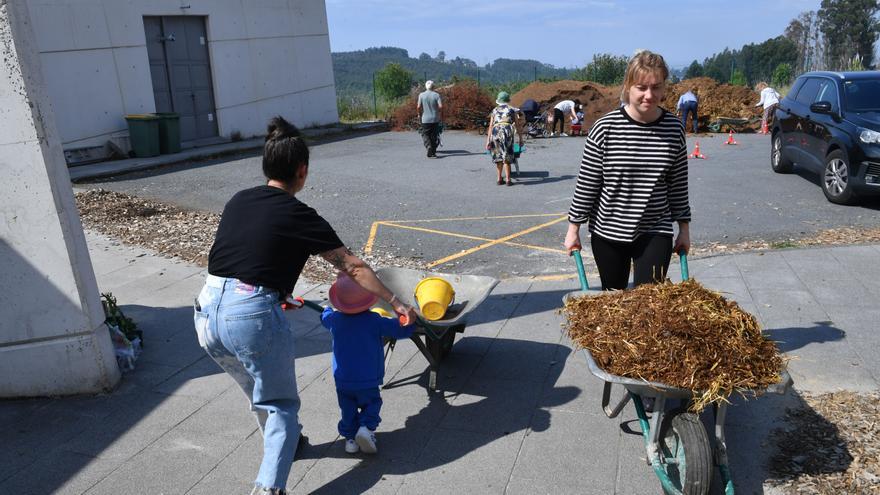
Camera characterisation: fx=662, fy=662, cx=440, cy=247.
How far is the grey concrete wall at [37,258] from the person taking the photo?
12.7ft

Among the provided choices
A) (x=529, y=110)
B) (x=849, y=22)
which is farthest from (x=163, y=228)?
(x=849, y=22)

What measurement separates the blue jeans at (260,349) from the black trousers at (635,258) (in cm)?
186

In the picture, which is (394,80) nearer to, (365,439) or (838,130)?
(838,130)

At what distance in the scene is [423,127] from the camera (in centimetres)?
1594

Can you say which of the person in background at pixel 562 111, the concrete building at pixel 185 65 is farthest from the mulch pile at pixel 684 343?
the person in background at pixel 562 111

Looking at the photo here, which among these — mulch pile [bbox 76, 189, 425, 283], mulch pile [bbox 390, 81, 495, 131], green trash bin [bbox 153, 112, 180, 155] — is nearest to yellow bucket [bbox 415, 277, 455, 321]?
mulch pile [bbox 76, 189, 425, 283]

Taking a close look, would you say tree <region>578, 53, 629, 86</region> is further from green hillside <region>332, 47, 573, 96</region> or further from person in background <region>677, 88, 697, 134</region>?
green hillside <region>332, 47, 573, 96</region>

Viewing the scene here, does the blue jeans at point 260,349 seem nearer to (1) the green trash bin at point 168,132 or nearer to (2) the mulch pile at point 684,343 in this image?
(2) the mulch pile at point 684,343

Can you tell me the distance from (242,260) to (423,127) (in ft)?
43.9

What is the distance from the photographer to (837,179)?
9.71 meters

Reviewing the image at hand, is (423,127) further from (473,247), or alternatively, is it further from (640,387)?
(640,387)

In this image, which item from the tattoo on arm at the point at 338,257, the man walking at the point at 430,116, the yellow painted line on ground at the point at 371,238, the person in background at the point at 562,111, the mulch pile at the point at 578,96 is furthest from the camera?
the mulch pile at the point at 578,96

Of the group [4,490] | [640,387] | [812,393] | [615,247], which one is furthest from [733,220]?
[4,490]

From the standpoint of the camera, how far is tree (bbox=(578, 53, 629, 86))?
1689 inches
